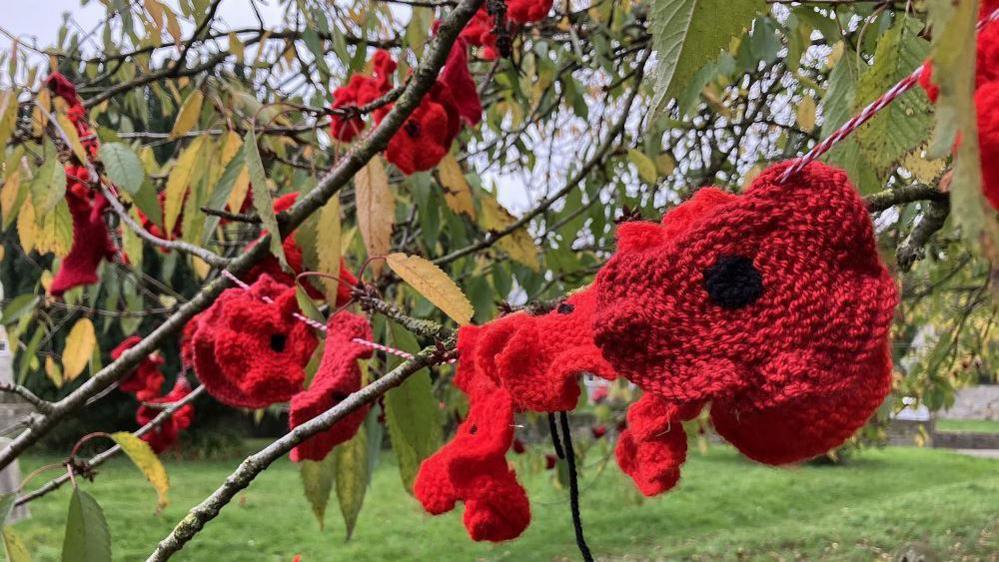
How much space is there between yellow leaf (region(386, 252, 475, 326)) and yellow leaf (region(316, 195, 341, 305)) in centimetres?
10

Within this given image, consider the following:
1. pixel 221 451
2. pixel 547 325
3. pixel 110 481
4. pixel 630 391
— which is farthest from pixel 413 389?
pixel 221 451

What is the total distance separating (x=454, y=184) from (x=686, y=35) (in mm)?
883

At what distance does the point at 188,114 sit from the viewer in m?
1.08

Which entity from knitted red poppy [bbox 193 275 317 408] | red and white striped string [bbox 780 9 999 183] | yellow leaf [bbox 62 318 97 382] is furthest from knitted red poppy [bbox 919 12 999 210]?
yellow leaf [bbox 62 318 97 382]

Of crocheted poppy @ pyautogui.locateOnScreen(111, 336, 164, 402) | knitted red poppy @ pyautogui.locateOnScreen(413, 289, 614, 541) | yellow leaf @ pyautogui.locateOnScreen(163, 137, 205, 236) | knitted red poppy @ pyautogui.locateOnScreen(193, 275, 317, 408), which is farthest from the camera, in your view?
crocheted poppy @ pyautogui.locateOnScreen(111, 336, 164, 402)

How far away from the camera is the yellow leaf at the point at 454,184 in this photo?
120cm

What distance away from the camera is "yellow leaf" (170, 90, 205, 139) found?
106 centimetres

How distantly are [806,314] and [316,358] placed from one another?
0.50 m

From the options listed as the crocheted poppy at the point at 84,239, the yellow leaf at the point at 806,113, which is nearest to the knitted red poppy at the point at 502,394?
the yellow leaf at the point at 806,113

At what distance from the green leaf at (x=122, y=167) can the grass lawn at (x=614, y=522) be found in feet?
6.23

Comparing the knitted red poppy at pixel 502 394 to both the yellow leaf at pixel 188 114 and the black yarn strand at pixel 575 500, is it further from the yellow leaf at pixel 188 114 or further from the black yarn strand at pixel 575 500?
the yellow leaf at pixel 188 114

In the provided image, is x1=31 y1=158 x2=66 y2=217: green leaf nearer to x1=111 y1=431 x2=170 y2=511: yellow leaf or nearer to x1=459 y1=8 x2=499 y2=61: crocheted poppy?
x1=111 y1=431 x2=170 y2=511: yellow leaf

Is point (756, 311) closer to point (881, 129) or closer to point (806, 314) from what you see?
point (806, 314)

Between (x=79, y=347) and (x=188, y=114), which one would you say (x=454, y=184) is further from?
(x=79, y=347)
